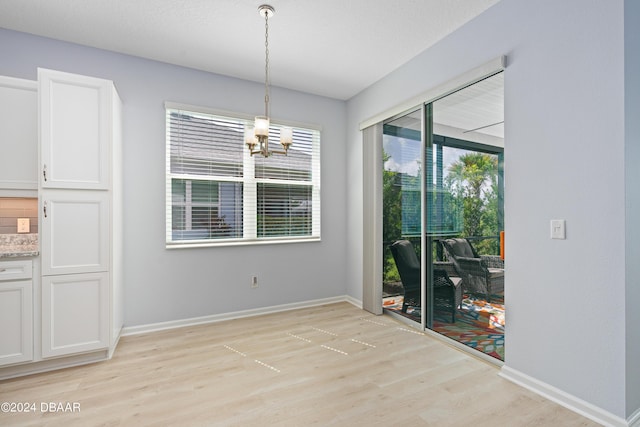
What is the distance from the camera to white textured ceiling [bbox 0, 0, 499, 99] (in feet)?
8.20

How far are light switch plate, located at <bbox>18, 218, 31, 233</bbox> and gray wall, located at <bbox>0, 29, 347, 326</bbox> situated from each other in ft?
2.40

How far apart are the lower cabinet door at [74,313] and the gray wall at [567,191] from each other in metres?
3.24

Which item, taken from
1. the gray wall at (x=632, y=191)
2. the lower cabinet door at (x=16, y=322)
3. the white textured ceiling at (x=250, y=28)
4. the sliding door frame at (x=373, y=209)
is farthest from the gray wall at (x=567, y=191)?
the lower cabinet door at (x=16, y=322)

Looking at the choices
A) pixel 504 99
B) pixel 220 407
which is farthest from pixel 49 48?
pixel 504 99

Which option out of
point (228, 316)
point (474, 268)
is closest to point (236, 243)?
point (228, 316)

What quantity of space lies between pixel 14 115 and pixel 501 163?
3.92 metres

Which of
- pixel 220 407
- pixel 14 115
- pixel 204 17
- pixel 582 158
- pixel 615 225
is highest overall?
pixel 204 17

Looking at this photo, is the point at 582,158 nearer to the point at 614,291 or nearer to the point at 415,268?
the point at 614,291

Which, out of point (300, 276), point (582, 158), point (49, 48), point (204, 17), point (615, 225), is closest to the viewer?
Result: point (615, 225)

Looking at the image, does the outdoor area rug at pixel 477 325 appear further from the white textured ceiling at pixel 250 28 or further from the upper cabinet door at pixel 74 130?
the upper cabinet door at pixel 74 130

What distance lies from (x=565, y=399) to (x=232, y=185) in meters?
3.49

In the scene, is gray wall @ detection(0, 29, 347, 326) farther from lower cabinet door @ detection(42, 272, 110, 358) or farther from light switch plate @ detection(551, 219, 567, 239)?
light switch plate @ detection(551, 219, 567, 239)

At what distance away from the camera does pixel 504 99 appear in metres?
2.44

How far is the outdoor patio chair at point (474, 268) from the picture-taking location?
258 cm
